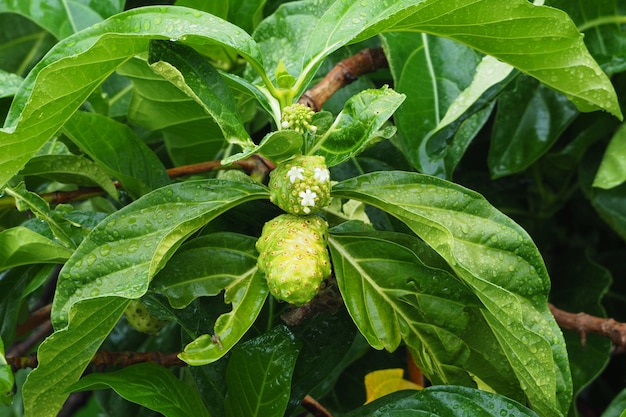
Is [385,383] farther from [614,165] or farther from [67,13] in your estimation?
[67,13]

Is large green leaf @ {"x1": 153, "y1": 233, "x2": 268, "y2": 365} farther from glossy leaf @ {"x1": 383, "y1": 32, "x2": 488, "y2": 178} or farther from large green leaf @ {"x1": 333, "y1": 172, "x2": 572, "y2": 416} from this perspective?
glossy leaf @ {"x1": 383, "y1": 32, "x2": 488, "y2": 178}

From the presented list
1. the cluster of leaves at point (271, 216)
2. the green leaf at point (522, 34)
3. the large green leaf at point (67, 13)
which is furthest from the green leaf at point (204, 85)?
the large green leaf at point (67, 13)

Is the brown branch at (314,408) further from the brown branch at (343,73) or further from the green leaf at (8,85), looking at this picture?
the green leaf at (8,85)

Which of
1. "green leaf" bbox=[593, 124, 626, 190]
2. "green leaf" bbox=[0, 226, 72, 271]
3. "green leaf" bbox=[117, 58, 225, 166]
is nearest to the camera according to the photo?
"green leaf" bbox=[0, 226, 72, 271]

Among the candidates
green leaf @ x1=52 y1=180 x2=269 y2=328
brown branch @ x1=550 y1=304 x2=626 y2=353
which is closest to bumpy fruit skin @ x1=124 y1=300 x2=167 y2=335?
green leaf @ x1=52 y1=180 x2=269 y2=328

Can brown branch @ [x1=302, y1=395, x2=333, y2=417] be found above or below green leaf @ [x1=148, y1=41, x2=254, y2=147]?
below

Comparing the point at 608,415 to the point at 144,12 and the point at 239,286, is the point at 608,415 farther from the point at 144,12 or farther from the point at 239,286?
the point at 144,12
